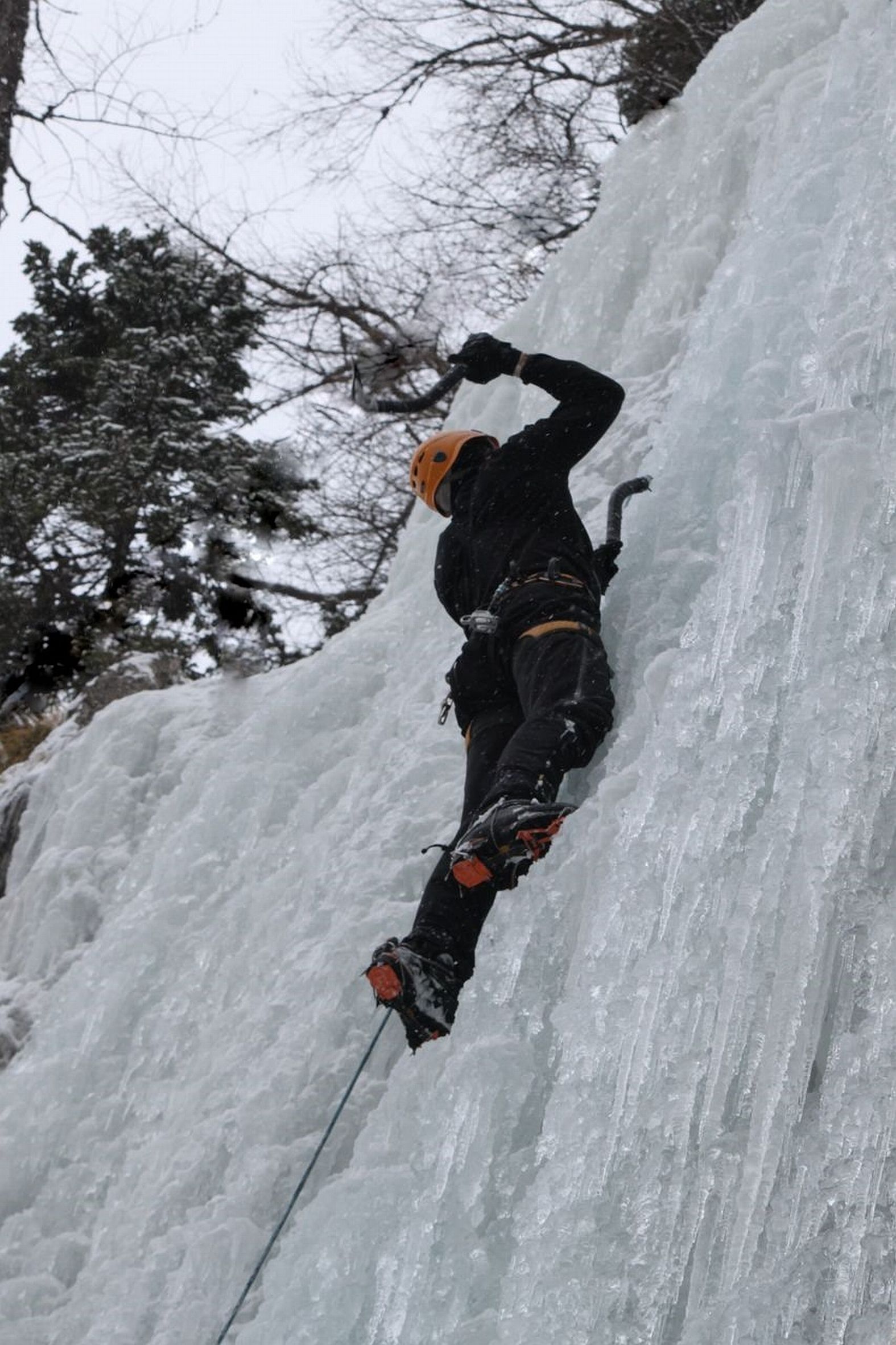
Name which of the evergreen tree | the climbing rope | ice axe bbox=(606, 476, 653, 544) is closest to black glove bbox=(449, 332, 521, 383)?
ice axe bbox=(606, 476, 653, 544)

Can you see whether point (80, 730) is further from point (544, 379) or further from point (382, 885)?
point (544, 379)

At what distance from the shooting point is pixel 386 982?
293 cm

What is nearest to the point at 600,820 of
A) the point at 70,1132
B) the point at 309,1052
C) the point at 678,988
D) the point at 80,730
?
the point at 678,988

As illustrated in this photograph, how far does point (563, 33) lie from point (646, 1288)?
9355 millimetres

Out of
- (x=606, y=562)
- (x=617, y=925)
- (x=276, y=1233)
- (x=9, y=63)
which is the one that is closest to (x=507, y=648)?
(x=606, y=562)

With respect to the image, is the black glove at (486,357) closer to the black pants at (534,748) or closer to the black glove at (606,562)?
the black glove at (606,562)

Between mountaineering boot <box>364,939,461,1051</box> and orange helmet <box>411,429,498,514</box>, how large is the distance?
155 cm

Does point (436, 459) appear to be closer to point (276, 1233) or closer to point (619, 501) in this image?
point (619, 501)

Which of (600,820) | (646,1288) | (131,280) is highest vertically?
(131,280)

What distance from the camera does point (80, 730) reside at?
673cm

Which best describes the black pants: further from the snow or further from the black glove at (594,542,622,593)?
the black glove at (594,542,622,593)

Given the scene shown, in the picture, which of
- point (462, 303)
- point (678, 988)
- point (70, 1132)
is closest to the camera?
point (678, 988)

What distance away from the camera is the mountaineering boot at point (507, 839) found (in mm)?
2824

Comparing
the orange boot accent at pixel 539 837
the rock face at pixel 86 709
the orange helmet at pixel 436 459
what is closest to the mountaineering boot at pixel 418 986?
the orange boot accent at pixel 539 837
